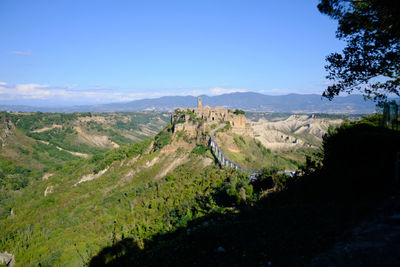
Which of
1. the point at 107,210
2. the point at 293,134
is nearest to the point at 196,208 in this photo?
the point at 107,210

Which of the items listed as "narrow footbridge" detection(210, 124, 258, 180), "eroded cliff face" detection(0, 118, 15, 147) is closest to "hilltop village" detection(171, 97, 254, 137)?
"narrow footbridge" detection(210, 124, 258, 180)

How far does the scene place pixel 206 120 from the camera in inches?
2029

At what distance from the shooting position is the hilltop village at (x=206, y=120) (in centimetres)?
5038

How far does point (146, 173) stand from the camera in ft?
152

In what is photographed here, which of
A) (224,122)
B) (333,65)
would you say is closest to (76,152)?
(224,122)

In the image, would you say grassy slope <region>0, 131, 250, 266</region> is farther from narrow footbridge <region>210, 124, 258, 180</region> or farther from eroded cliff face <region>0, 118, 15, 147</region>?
eroded cliff face <region>0, 118, 15, 147</region>

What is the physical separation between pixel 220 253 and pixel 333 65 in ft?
36.9

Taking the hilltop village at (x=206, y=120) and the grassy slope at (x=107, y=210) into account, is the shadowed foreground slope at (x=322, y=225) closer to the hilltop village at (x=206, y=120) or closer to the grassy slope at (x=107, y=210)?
the grassy slope at (x=107, y=210)

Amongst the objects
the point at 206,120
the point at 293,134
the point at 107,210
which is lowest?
the point at 293,134

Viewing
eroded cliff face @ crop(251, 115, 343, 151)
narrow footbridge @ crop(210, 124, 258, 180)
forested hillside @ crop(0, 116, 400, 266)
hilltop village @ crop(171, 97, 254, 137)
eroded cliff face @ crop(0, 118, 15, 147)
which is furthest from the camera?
eroded cliff face @ crop(0, 118, 15, 147)

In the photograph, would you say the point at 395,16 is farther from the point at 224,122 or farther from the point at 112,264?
the point at 224,122

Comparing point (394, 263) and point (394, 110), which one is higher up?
point (394, 110)

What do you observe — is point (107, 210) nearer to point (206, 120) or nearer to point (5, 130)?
point (206, 120)

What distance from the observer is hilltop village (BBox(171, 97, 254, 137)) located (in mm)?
50384
